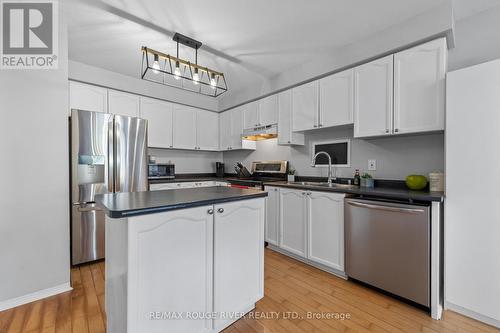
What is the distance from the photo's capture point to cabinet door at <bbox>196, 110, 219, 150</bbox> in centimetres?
433

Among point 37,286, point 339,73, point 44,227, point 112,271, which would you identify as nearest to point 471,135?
point 339,73

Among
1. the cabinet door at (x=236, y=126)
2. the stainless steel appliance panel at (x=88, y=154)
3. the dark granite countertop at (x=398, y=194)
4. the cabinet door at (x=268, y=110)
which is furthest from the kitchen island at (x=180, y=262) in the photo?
the cabinet door at (x=236, y=126)

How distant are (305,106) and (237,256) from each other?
2.19 metres

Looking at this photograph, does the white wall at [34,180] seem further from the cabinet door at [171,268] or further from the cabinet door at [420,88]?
→ the cabinet door at [420,88]

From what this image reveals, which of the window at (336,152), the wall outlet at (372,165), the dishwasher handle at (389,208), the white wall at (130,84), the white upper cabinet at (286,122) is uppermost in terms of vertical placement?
the white wall at (130,84)

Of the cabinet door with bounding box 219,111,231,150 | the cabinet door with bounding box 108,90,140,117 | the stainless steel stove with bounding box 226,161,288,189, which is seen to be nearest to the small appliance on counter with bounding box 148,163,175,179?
the cabinet door with bounding box 108,90,140,117

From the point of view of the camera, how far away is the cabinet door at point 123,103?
10.9 ft

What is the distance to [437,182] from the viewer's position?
1980 millimetres

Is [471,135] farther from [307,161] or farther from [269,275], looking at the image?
[269,275]

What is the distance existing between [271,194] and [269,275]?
1052mm

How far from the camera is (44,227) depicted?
6.55 feet

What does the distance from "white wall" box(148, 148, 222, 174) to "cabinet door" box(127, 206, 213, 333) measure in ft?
10.1

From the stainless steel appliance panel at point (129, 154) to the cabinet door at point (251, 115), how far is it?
1.67 metres

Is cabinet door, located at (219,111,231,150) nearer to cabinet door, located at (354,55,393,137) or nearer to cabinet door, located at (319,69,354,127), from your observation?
cabinet door, located at (319,69,354,127)
